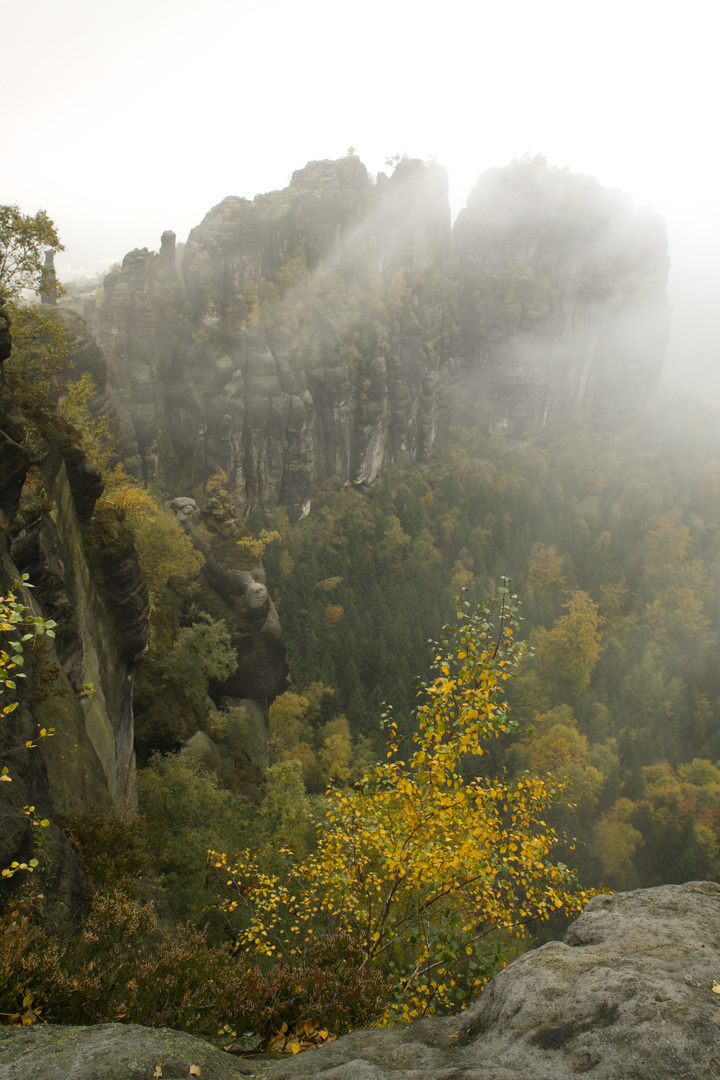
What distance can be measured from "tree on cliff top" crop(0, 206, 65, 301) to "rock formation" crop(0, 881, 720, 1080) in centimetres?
2027

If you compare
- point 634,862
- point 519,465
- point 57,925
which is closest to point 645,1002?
point 57,925

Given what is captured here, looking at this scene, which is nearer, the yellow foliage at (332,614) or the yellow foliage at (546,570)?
the yellow foliage at (332,614)

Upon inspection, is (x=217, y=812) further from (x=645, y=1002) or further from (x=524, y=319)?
(x=524, y=319)

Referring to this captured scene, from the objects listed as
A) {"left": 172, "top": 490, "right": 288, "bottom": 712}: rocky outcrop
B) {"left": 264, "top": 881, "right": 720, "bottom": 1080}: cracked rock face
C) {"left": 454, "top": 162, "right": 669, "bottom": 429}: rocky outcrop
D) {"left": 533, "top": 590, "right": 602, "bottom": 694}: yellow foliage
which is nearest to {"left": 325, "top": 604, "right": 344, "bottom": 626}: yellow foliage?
{"left": 172, "top": 490, "right": 288, "bottom": 712}: rocky outcrop

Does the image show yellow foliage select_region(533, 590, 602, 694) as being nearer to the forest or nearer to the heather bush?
the forest

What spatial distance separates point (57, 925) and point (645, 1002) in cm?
720

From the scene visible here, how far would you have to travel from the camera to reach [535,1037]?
405 cm

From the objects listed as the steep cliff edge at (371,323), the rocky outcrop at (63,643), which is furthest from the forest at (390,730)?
the steep cliff edge at (371,323)

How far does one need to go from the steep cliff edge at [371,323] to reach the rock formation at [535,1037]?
5322 cm

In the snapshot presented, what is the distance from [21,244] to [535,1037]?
23257 millimetres

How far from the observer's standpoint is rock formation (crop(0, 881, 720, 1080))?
11.8 ft

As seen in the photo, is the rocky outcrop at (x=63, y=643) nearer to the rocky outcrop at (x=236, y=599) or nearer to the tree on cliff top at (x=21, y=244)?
the tree on cliff top at (x=21, y=244)

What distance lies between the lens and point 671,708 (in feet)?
196

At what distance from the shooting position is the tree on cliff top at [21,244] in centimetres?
1809
